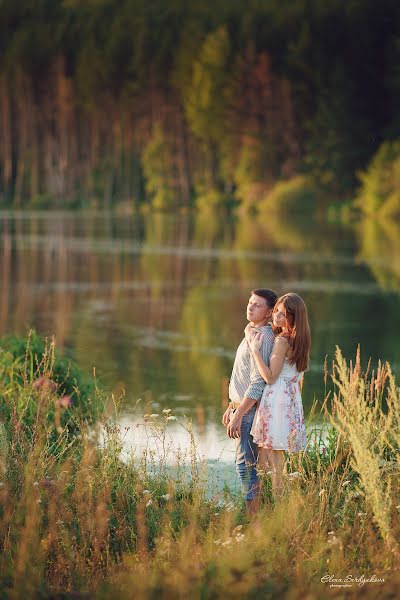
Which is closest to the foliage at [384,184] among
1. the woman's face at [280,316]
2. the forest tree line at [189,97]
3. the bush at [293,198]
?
the bush at [293,198]

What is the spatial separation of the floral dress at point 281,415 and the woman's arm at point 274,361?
0.22 ft

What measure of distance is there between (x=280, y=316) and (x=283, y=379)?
0.39 m

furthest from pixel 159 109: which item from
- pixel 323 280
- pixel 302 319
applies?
pixel 302 319

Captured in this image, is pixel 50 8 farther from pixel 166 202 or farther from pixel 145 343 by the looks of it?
pixel 145 343

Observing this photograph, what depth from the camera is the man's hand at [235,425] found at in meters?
7.30

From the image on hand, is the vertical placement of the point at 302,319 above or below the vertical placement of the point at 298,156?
below

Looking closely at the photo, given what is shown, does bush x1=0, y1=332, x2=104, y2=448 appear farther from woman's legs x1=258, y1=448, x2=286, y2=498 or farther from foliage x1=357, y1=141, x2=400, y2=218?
foliage x1=357, y1=141, x2=400, y2=218

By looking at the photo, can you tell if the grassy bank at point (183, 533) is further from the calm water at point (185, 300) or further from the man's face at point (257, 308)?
the calm water at point (185, 300)

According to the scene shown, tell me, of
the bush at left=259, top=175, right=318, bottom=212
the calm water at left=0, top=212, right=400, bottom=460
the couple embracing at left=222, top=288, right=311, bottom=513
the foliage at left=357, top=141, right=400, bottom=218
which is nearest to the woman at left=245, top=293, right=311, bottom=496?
the couple embracing at left=222, top=288, right=311, bottom=513

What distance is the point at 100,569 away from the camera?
5.87 m

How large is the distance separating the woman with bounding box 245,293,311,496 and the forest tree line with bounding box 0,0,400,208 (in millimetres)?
62507

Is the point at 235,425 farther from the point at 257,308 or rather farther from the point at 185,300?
the point at 185,300

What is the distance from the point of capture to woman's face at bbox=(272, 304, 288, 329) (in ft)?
23.7

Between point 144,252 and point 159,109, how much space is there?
53.7m
